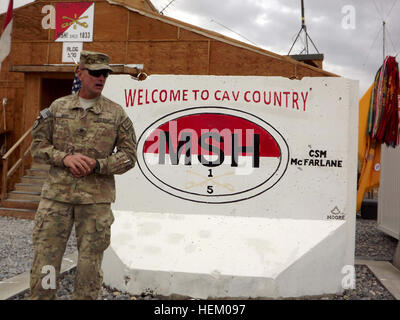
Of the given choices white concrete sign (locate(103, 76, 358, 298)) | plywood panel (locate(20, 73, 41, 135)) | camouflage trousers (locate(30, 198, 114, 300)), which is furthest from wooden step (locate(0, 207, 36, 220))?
camouflage trousers (locate(30, 198, 114, 300))

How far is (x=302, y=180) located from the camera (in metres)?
3.35

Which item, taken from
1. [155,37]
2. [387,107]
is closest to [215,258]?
[387,107]

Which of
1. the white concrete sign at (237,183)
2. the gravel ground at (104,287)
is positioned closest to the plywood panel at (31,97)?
the gravel ground at (104,287)

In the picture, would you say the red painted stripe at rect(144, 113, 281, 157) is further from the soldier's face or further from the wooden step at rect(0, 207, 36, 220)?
the wooden step at rect(0, 207, 36, 220)

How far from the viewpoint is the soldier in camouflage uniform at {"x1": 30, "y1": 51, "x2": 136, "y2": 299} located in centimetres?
224

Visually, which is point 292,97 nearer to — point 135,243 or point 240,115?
point 240,115

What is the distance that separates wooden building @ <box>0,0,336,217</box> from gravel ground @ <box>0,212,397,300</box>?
1919 millimetres

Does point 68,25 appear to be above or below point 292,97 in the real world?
above

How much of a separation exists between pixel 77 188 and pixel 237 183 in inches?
63.9

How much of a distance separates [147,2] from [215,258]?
9.45 m

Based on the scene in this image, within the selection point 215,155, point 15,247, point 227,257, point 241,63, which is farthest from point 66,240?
point 241,63

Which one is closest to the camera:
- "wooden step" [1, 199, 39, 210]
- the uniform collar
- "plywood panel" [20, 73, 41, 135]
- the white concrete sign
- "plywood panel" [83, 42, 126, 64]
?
the uniform collar

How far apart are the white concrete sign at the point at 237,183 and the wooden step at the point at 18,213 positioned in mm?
4766

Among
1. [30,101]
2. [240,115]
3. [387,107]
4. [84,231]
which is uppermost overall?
[30,101]
